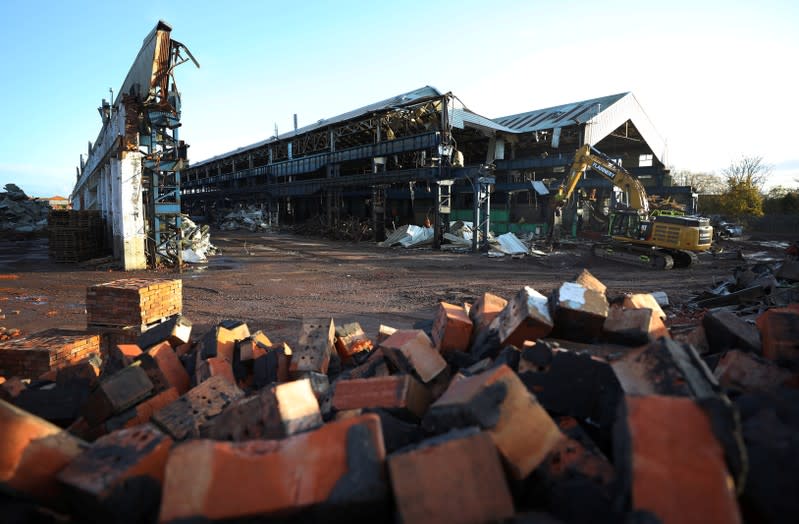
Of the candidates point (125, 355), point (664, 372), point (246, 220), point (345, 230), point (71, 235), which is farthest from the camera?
point (246, 220)

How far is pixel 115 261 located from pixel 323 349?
15.5m

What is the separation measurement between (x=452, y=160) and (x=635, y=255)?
11138mm

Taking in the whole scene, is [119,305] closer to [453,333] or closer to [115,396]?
[115,396]

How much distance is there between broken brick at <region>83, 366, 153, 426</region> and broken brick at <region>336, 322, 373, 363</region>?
1889 mm

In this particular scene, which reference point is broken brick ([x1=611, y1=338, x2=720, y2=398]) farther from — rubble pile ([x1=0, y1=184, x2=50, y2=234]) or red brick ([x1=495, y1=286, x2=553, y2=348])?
rubble pile ([x1=0, y1=184, x2=50, y2=234])

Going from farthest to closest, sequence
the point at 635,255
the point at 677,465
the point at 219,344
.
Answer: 1. the point at 635,255
2. the point at 219,344
3. the point at 677,465

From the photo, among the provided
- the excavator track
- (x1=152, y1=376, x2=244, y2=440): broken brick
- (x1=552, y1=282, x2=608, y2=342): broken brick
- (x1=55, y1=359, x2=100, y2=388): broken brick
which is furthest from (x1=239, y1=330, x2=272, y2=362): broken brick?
the excavator track

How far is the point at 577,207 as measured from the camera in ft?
86.2

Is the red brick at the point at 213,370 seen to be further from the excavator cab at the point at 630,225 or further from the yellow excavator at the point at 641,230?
the excavator cab at the point at 630,225

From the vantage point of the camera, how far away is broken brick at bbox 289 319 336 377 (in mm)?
3953

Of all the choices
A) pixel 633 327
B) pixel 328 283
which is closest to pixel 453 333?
pixel 633 327

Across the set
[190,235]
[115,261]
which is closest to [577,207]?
[190,235]

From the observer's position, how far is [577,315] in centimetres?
360

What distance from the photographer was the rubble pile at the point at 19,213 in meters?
33.6
